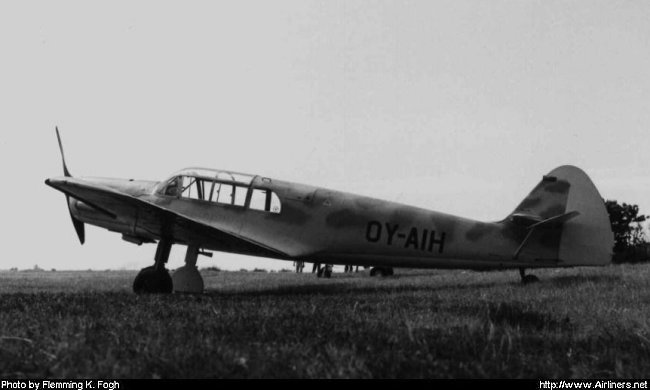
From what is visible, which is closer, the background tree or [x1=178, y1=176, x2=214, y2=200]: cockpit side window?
[x1=178, y1=176, x2=214, y2=200]: cockpit side window

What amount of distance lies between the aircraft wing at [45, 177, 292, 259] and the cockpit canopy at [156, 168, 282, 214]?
2.24 feet

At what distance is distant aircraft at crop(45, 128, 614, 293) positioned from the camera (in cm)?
1118

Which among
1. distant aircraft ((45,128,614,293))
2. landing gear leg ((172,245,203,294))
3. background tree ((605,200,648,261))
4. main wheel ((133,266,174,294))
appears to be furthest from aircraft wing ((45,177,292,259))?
background tree ((605,200,648,261))

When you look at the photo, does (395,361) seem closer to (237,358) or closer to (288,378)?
(288,378)

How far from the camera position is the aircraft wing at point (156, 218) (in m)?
9.53

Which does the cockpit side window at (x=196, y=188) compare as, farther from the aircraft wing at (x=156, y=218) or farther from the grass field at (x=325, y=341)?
the grass field at (x=325, y=341)

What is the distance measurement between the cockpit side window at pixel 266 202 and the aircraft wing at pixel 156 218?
0.74 m

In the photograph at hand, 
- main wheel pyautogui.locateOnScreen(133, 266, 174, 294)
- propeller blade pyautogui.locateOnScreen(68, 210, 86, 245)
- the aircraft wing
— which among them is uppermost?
the aircraft wing

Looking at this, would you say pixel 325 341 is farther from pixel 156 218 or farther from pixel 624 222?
pixel 624 222

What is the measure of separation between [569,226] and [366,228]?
13.8 feet

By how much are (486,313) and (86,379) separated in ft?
12.7

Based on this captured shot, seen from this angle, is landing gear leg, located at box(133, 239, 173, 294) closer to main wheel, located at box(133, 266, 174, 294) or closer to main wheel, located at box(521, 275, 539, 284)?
main wheel, located at box(133, 266, 174, 294)

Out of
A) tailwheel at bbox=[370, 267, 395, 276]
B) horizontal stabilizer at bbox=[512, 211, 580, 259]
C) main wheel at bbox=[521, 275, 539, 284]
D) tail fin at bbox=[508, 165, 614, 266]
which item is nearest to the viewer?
main wheel at bbox=[521, 275, 539, 284]

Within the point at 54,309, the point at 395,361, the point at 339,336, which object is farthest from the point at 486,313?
the point at 54,309
